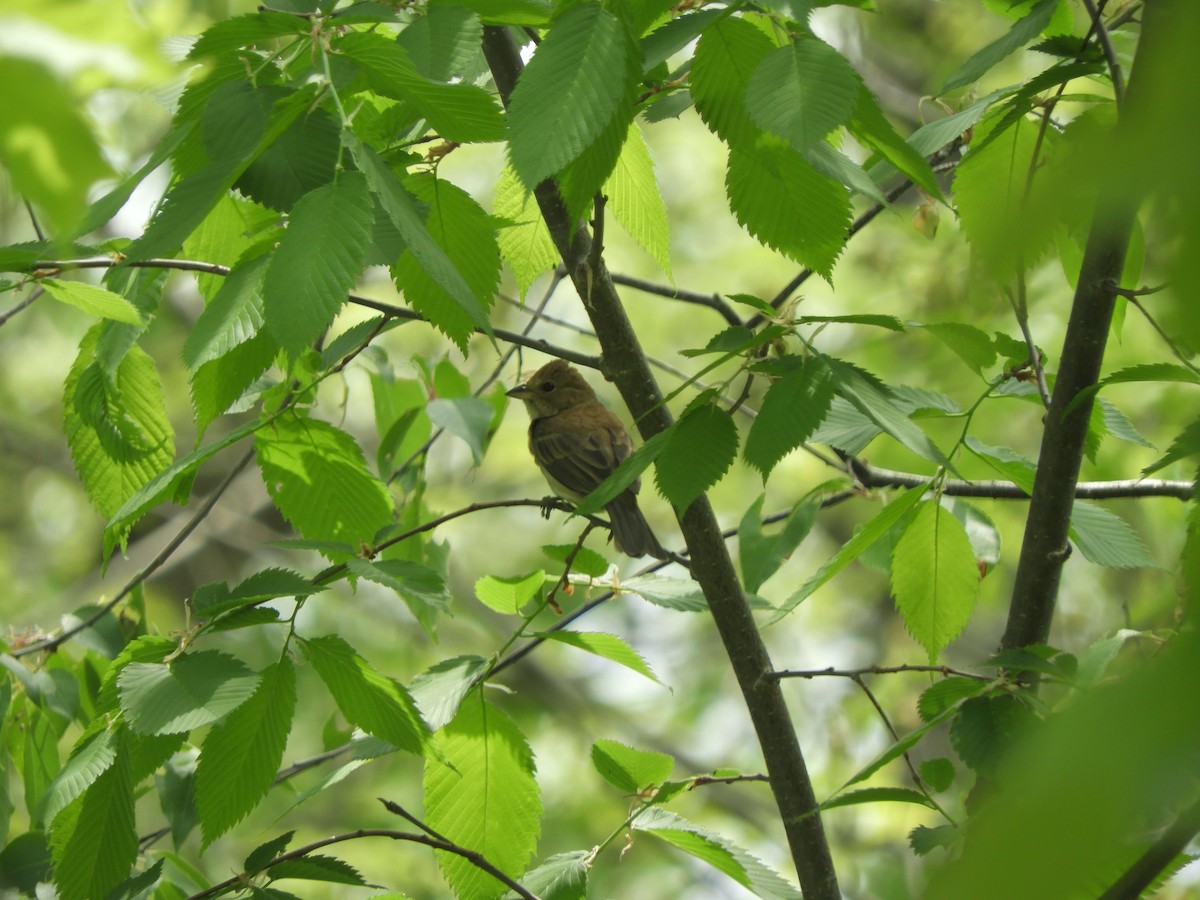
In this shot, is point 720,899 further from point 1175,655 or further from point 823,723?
point 1175,655

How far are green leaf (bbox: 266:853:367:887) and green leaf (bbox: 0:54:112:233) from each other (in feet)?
5.66

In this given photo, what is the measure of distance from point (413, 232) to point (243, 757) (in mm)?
1126

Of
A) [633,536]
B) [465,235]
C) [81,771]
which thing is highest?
[633,536]

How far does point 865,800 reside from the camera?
1.71m

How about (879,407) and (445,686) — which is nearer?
(879,407)

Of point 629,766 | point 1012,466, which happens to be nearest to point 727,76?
point 1012,466

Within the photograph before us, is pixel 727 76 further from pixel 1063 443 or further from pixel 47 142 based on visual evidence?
pixel 47 142

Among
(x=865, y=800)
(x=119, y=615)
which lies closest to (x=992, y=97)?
(x=865, y=800)

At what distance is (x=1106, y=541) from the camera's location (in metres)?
2.63

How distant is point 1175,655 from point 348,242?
1.13 meters

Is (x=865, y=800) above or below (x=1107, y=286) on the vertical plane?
below

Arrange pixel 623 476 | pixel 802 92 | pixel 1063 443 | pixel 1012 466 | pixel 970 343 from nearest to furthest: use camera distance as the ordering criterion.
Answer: pixel 802 92
pixel 623 476
pixel 1063 443
pixel 970 343
pixel 1012 466

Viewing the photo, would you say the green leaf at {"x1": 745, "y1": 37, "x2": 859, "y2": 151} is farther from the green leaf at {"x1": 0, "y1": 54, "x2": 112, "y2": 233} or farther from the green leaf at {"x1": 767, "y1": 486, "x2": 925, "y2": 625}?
the green leaf at {"x1": 0, "y1": 54, "x2": 112, "y2": 233}

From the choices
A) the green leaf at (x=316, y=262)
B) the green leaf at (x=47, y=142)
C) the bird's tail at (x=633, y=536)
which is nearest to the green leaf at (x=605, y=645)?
the green leaf at (x=316, y=262)
